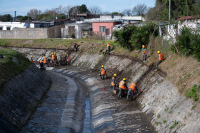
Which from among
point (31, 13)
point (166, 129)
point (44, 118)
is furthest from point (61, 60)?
point (31, 13)

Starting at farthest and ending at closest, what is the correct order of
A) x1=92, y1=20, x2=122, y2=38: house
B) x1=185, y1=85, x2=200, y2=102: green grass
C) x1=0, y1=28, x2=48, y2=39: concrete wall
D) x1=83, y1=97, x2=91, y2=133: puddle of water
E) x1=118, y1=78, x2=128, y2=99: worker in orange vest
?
x1=0, y1=28, x2=48, y2=39: concrete wall, x1=92, y1=20, x2=122, y2=38: house, x1=118, y1=78, x2=128, y2=99: worker in orange vest, x1=83, y1=97, x2=91, y2=133: puddle of water, x1=185, y1=85, x2=200, y2=102: green grass

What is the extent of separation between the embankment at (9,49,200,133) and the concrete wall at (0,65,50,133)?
7.79 meters

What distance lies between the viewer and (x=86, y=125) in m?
13.6

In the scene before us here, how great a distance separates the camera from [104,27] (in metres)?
38.4

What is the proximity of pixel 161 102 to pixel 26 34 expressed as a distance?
3688 cm

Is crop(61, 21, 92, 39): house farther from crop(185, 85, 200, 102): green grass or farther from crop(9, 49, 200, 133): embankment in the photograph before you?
crop(185, 85, 200, 102): green grass

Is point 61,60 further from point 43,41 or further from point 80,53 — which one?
point 43,41

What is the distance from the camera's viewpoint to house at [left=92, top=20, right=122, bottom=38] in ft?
122

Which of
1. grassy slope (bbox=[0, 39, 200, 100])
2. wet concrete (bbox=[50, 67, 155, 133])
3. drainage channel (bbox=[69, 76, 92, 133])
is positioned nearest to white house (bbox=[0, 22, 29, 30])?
grassy slope (bbox=[0, 39, 200, 100])

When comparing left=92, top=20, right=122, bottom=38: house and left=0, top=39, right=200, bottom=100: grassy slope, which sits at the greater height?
left=92, top=20, right=122, bottom=38: house

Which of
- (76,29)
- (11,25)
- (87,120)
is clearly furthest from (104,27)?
(87,120)

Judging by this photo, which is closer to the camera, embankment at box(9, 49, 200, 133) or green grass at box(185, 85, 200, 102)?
embankment at box(9, 49, 200, 133)

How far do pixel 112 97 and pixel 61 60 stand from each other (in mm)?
17447

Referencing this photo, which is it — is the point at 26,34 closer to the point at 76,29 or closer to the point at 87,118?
the point at 76,29
